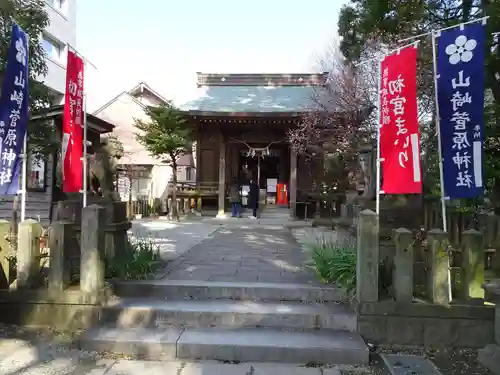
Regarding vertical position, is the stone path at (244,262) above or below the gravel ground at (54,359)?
above

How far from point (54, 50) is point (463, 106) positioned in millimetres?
21060

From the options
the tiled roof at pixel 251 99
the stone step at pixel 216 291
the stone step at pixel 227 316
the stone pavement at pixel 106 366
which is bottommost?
the stone pavement at pixel 106 366

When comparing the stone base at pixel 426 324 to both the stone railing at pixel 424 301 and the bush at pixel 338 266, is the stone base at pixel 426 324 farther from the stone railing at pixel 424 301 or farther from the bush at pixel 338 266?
the bush at pixel 338 266

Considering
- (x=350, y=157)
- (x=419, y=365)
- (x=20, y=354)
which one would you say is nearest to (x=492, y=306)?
(x=419, y=365)

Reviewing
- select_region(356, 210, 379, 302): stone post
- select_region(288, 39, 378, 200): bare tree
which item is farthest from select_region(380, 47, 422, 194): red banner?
select_region(288, 39, 378, 200): bare tree

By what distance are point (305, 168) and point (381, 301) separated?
13.3m

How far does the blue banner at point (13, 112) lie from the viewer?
4.75m

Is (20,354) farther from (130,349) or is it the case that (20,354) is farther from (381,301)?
(381,301)

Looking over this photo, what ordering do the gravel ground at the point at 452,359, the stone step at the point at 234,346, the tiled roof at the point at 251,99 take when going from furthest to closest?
the tiled roof at the point at 251,99 < the stone step at the point at 234,346 < the gravel ground at the point at 452,359

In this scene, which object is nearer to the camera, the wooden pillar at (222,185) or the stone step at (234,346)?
the stone step at (234,346)

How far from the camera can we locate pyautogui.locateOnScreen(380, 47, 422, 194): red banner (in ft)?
15.4

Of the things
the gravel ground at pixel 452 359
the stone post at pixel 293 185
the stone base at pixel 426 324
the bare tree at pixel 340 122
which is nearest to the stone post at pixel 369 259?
the stone base at pixel 426 324

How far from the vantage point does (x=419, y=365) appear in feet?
13.0

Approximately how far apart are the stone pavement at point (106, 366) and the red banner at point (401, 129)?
229 cm
